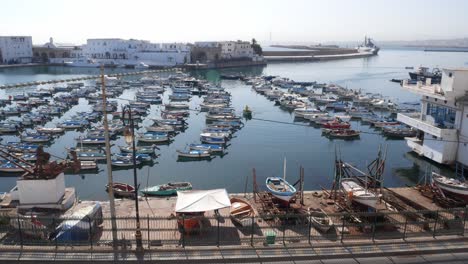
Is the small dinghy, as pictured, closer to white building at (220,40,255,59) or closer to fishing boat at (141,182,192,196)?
fishing boat at (141,182,192,196)

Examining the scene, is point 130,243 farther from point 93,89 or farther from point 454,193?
point 93,89

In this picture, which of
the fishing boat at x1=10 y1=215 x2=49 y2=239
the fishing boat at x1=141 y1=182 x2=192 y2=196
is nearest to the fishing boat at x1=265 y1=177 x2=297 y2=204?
the fishing boat at x1=141 y1=182 x2=192 y2=196

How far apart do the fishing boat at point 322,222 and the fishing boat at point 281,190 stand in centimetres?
289

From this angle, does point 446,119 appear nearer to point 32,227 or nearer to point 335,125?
point 335,125

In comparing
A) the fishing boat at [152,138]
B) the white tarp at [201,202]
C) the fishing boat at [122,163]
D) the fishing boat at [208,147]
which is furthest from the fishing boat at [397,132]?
the white tarp at [201,202]

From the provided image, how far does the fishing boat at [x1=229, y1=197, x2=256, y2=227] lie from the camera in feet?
49.1

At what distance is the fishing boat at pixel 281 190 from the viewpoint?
59.9 ft

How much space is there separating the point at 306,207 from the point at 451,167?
59.6ft

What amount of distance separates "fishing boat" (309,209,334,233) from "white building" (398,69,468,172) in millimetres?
A: 18455

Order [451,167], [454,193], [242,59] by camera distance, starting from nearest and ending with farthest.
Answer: [454,193]
[451,167]
[242,59]

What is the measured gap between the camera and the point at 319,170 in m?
31.8

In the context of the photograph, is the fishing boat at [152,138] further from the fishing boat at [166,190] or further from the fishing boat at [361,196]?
the fishing boat at [361,196]

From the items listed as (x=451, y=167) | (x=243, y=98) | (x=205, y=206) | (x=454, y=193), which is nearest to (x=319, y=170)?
(x=451, y=167)

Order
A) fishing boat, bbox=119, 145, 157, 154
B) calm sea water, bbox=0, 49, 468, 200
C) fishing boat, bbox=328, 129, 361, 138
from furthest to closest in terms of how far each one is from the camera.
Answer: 1. fishing boat, bbox=328, 129, 361, 138
2. fishing boat, bbox=119, 145, 157, 154
3. calm sea water, bbox=0, 49, 468, 200
